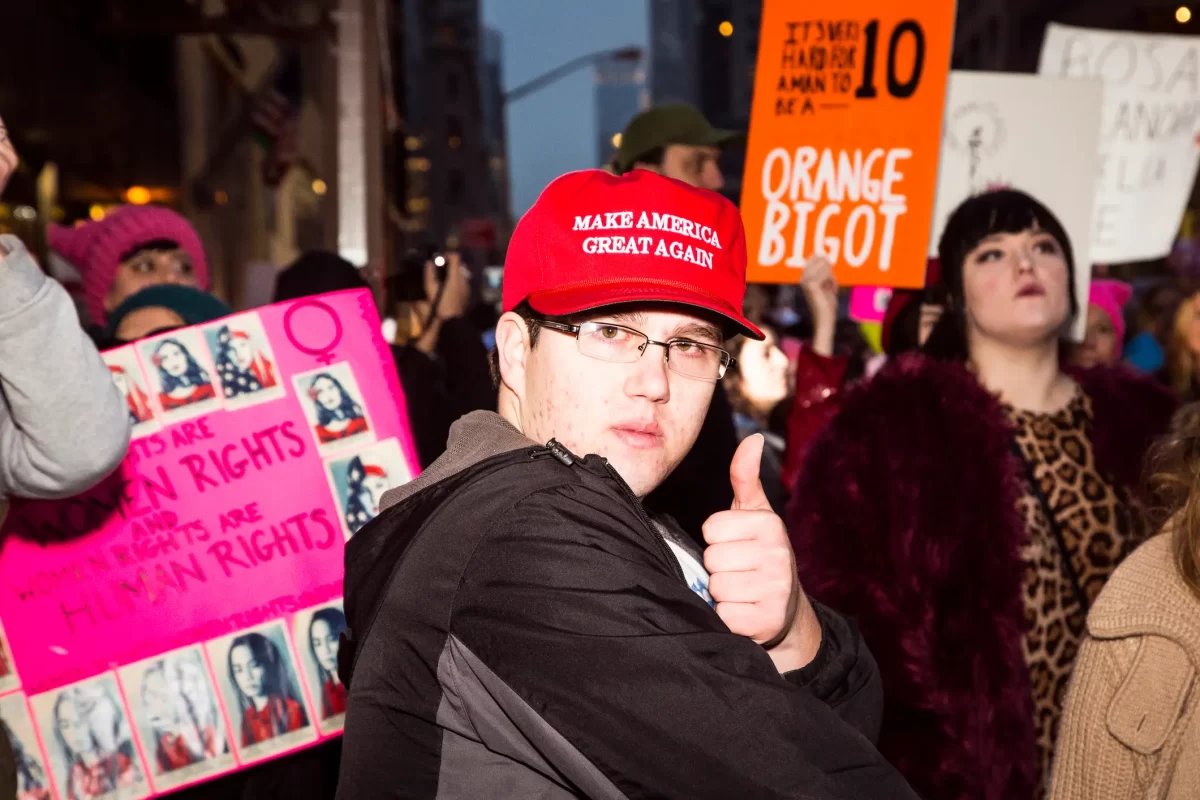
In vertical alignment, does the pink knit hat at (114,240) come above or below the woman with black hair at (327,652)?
above

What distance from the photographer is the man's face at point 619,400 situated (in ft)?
6.01

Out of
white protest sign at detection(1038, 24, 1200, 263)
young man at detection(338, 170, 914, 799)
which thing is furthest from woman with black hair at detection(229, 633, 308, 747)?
white protest sign at detection(1038, 24, 1200, 263)

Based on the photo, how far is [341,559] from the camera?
3090 mm

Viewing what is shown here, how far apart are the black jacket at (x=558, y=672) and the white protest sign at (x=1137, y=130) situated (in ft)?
14.0

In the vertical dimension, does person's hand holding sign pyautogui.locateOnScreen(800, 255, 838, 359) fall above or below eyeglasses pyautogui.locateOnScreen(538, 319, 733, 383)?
below

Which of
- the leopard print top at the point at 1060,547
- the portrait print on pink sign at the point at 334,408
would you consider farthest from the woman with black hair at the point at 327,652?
the leopard print top at the point at 1060,547

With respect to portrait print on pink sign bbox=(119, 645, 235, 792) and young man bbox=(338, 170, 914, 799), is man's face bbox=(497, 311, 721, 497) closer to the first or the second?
young man bbox=(338, 170, 914, 799)

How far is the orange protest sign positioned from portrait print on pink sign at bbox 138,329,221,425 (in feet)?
6.52

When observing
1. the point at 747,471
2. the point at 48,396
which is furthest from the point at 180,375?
the point at 747,471

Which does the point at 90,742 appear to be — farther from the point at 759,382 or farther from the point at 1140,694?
the point at 759,382

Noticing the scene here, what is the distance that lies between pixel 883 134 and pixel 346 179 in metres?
10.9

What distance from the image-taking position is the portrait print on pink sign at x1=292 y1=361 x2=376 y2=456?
3189mm

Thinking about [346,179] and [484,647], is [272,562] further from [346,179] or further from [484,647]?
[346,179]

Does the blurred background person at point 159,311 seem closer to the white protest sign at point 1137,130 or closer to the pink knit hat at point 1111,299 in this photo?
the white protest sign at point 1137,130
